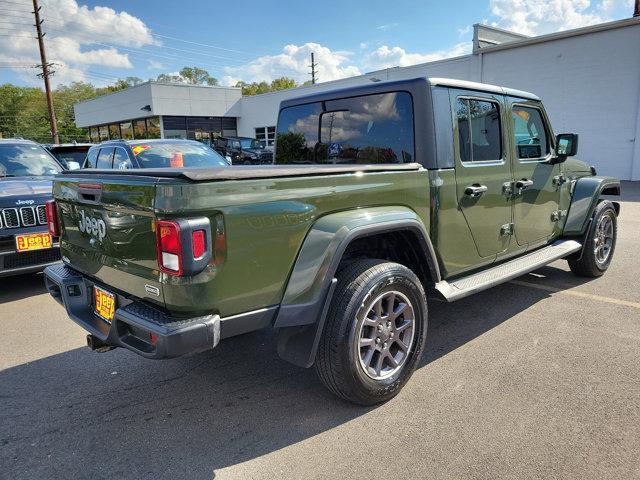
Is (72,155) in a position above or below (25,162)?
above

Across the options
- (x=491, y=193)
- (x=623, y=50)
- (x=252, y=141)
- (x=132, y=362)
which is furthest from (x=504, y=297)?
(x=252, y=141)

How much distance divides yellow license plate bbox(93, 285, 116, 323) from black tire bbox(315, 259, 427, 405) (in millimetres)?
1205

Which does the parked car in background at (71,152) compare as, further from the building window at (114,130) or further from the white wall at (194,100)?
the building window at (114,130)

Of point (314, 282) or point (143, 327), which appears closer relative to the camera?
point (143, 327)

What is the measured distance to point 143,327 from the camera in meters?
2.25

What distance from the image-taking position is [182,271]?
2.14 metres

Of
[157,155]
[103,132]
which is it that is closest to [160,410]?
[157,155]

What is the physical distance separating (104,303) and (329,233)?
140cm

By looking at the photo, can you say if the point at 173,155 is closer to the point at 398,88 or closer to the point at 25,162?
the point at 25,162

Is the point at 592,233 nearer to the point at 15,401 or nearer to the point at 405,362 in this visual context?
the point at 405,362

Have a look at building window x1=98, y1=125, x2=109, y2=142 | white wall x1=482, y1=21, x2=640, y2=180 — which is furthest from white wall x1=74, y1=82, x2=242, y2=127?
white wall x1=482, y1=21, x2=640, y2=180

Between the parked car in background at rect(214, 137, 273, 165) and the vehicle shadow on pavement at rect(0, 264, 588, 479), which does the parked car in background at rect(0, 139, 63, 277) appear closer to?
the vehicle shadow on pavement at rect(0, 264, 588, 479)

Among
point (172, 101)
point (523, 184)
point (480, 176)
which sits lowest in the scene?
point (523, 184)

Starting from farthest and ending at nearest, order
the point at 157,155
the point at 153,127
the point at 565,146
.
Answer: the point at 153,127, the point at 157,155, the point at 565,146
